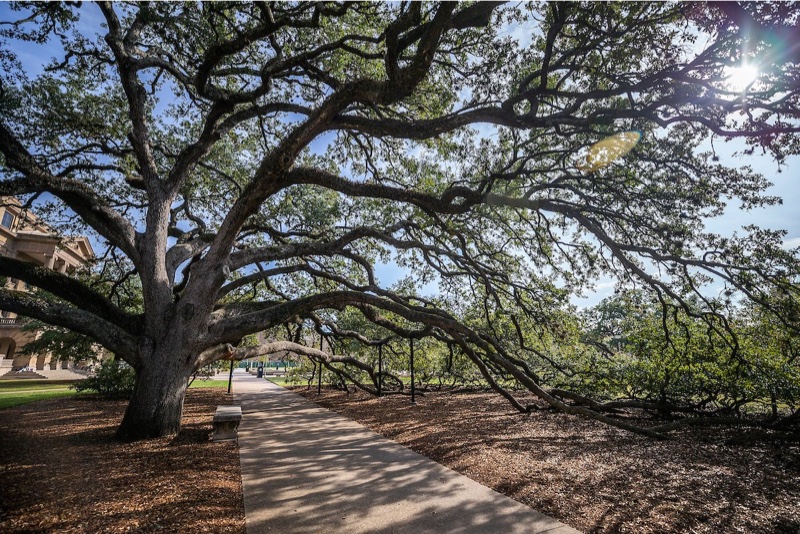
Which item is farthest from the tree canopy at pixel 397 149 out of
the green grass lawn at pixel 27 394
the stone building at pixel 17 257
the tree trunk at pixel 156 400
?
the stone building at pixel 17 257

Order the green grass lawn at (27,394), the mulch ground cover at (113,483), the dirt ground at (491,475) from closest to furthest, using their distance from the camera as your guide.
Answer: the mulch ground cover at (113,483)
the dirt ground at (491,475)
the green grass lawn at (27,394)

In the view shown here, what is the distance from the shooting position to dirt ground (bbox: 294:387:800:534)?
12.7 feet

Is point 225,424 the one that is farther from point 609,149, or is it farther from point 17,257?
point 17,257

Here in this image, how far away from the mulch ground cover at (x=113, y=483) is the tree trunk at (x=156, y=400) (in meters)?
0.26

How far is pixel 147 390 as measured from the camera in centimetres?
693

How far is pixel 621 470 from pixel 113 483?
284 inches

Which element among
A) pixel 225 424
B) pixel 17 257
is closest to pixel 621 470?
pixel 225 424

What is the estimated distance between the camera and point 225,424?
741 cm

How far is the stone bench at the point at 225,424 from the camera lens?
23.7ft

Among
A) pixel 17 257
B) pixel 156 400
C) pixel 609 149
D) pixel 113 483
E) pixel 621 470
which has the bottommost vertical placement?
pixel 621 470

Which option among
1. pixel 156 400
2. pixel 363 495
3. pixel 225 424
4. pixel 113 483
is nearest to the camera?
pixel 363 495

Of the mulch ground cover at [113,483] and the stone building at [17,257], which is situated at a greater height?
the stone building at [17,257]

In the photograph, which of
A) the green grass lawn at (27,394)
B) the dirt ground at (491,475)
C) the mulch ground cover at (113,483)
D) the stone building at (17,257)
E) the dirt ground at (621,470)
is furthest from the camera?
the stone building at (17,257)

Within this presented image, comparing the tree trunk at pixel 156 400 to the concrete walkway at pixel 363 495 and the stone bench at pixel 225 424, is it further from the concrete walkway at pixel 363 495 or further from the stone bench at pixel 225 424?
the concrete walkway at pixel 363 495
